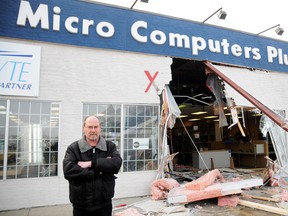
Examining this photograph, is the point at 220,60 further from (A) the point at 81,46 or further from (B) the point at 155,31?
(A) the point at 81,46

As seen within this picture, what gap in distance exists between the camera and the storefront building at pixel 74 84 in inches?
263

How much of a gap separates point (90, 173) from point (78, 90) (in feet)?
15.0

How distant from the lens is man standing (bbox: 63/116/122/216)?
319 centimetres

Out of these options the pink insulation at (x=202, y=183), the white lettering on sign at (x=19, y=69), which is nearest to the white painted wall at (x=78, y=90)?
the white lettering on sign at (x=19, y=69)

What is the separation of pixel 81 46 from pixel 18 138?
3.16 metres

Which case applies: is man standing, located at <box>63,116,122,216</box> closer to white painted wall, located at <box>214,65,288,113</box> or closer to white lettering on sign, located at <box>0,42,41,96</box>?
white lettering on sign, located at <box>0,42,41,96</box>

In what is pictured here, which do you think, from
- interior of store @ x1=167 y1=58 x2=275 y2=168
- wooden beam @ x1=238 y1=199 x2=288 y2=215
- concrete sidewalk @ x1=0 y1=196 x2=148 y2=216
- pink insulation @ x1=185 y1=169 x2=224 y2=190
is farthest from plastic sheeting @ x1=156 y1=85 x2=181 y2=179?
wooden beam @ x1=238 y1=199 x2=288 y2=215

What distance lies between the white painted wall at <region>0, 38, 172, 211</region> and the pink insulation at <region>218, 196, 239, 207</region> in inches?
84.7

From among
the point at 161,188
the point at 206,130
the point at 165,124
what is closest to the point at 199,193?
the point at 161,188

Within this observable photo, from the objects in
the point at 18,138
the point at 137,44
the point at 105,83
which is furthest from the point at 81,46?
the point at 18,138

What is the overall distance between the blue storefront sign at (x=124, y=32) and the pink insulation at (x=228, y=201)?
15.8ft

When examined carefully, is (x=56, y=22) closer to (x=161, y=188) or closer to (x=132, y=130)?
(x=132, y=130)

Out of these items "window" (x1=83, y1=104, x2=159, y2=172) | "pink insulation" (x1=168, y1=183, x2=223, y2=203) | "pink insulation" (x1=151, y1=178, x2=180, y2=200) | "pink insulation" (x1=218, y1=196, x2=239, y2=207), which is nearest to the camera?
"pink insulation" (x1=168, y1=183, x2=223, y2=203)

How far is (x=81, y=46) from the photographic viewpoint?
24.7ft
